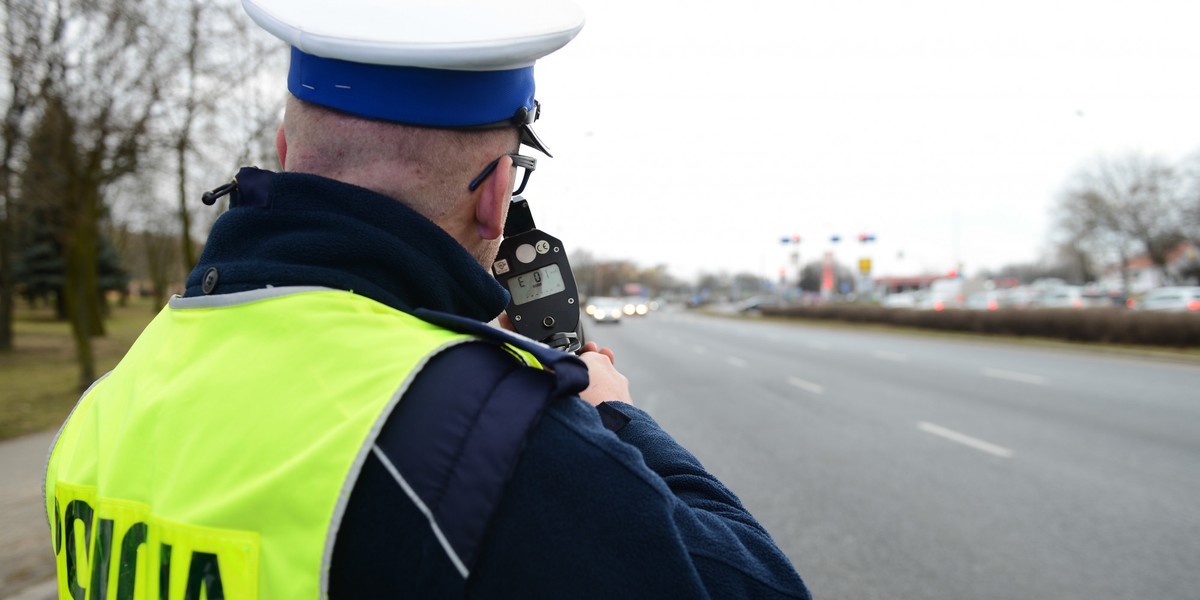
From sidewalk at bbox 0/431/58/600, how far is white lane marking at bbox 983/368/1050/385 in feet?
45.7

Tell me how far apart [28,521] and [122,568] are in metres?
5.98

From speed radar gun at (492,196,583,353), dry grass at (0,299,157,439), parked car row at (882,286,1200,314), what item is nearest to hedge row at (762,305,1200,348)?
parked car row at (882,286,1200,314)

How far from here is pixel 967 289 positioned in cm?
6291

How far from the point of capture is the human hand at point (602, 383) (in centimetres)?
121

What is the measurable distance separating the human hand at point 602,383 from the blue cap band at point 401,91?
1.43ft

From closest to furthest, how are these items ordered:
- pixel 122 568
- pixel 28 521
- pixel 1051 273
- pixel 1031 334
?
1. pixel 122 568
2. pixel 28 521
3. pixel 1031 334
4. pixel 1051 273

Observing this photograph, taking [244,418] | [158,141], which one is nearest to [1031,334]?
[158,141]

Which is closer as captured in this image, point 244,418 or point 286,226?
point 244,418

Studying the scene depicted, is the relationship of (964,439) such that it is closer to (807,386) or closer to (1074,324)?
(807,386)

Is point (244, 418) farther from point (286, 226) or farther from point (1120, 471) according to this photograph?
point (1120, 471)

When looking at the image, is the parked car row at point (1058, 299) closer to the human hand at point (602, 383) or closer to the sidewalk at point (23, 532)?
the sidewalk at point (23, 532)

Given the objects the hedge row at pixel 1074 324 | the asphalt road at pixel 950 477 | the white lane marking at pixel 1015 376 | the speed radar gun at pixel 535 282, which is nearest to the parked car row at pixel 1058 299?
the hedge row at pixel 1074 324

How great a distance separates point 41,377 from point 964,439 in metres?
17.6

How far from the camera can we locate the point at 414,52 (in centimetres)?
102
